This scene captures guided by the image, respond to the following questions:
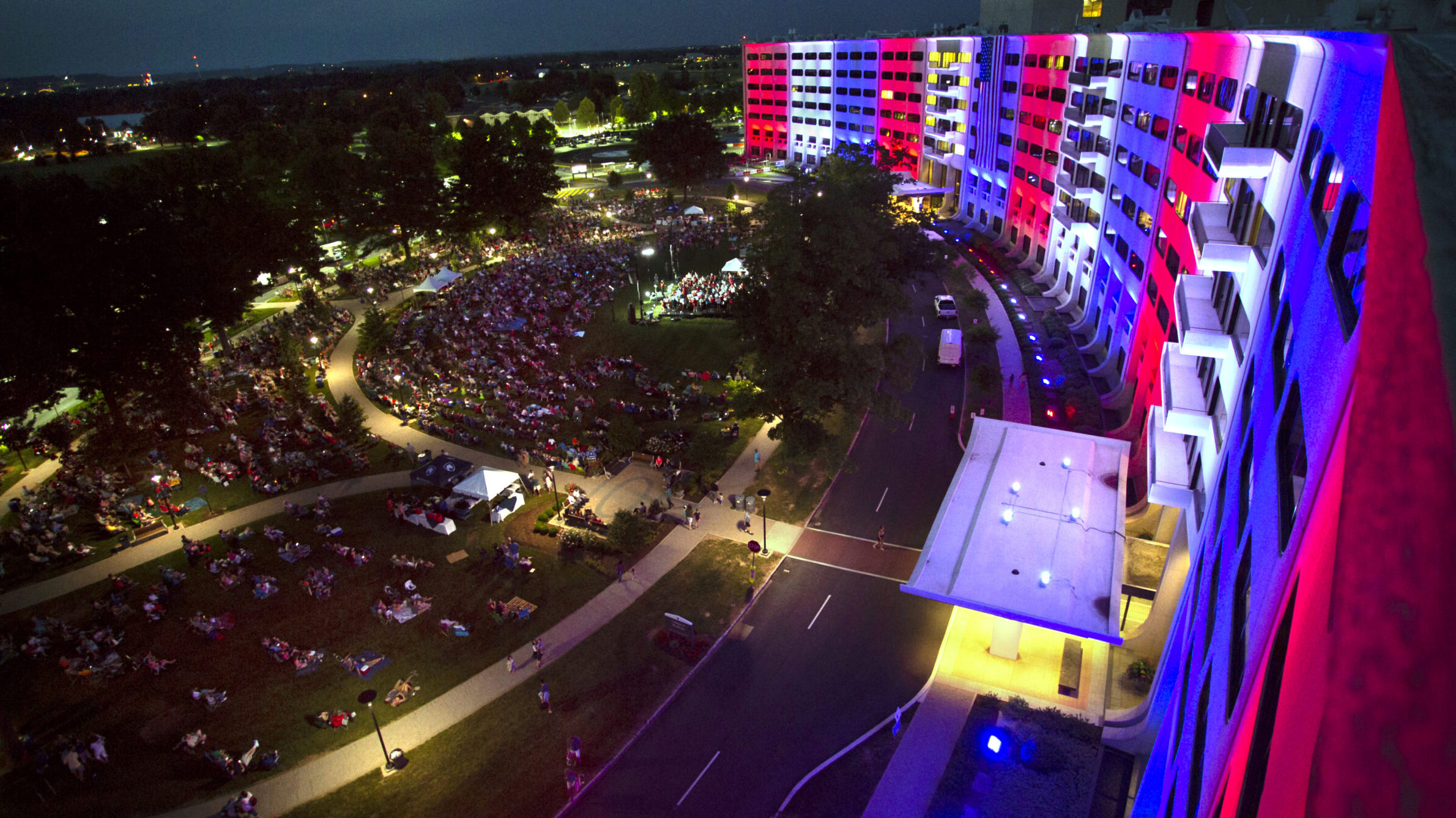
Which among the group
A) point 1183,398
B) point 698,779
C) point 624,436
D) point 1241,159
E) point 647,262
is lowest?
point 698,779

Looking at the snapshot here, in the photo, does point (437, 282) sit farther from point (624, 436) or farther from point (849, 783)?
point (849, 783)

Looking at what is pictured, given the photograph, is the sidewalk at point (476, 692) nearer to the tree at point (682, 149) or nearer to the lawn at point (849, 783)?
the lawn at point (849, 783)

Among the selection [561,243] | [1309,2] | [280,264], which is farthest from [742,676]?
[561,243]

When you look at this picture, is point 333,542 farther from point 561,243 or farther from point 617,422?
point 561,243

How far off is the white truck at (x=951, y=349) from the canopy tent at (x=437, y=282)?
35.0 meters

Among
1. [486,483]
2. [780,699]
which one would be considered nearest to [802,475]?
[780,699]

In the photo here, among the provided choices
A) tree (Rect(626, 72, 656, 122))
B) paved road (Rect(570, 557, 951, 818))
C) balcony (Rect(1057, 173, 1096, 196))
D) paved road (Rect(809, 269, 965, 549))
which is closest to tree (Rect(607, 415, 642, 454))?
paved road (Rect(809, 269, 965, 549))

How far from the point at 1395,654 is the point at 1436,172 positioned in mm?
1687

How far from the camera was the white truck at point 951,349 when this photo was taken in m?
38.6

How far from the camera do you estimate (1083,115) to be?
4141 centimetres

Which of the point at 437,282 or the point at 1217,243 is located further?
the point at 437,282

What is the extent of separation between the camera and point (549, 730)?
1980 centimetres

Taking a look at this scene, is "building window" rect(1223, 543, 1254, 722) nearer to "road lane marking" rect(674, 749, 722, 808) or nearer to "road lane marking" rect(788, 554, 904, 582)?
"road lane marking" rect(674, 749, 722, 808)

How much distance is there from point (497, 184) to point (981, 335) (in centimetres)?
4437
